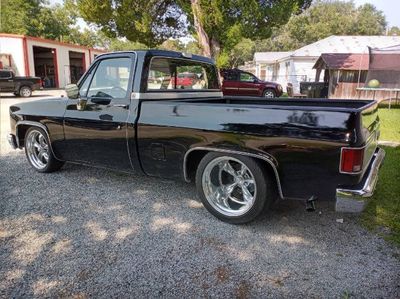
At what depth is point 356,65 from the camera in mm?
18688

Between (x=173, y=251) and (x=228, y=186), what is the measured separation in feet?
3.32

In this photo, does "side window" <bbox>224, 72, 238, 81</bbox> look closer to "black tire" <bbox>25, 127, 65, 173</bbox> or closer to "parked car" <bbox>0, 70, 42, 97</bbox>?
"parked car" <bbox>0, 70, 42, 97</bbox>

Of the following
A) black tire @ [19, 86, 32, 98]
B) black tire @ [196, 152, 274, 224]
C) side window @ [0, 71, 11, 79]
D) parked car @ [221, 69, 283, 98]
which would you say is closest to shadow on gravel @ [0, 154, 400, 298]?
black tire @ [196, 152, 274, 224]

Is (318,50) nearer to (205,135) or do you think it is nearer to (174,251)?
(205,135)

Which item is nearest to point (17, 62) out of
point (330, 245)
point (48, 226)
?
point (48, 226)

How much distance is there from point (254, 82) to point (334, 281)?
16613mm

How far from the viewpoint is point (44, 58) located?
105ft

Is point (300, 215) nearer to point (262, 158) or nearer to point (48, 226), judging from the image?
point (262, 158)

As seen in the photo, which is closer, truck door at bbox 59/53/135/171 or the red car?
truck door at bbox 59/53/135/171

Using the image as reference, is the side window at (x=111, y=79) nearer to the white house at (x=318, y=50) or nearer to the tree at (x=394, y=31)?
the white house at (x=318, y=50)

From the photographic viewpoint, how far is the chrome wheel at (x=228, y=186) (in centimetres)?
371

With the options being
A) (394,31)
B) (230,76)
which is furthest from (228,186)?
(394,31)

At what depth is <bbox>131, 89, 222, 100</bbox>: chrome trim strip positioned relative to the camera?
4.12 meters

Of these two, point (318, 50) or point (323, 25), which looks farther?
point (323, 25)
